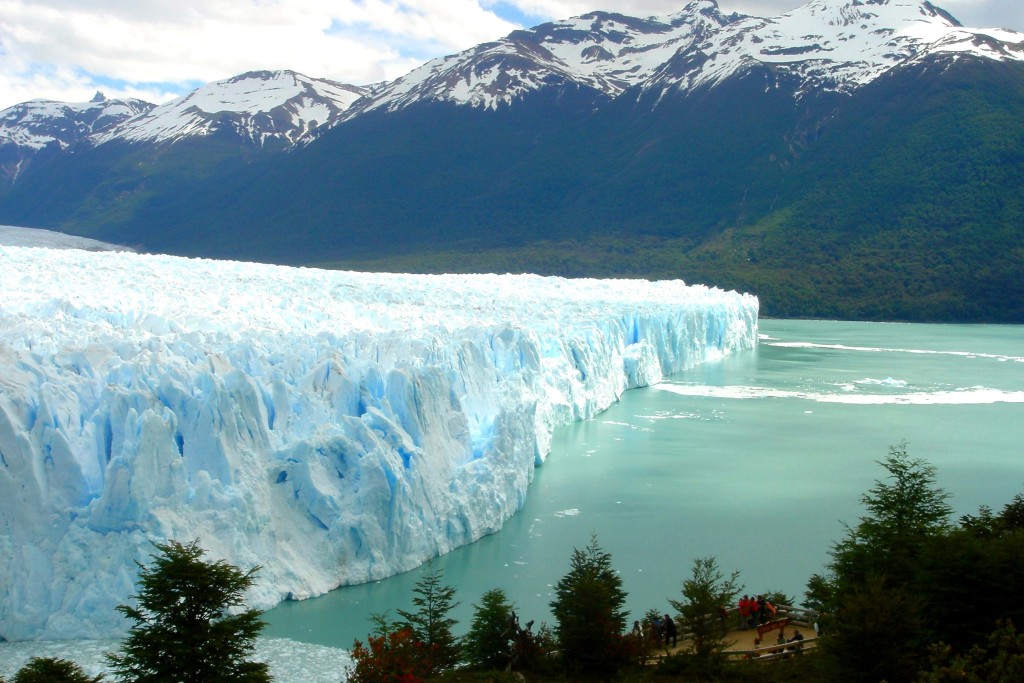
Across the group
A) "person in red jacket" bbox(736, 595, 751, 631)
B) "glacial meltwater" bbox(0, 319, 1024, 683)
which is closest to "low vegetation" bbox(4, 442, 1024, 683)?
"person in red jacket" bbox(736, 595, 751, 631)

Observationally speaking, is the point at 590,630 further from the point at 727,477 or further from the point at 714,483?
the point at 727,477

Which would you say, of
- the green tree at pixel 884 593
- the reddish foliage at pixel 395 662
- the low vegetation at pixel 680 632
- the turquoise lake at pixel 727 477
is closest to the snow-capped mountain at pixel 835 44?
the turquoise lake at pixel 727 477

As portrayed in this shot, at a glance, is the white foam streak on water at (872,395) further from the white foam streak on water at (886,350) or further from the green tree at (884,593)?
the green tree at (884,593)

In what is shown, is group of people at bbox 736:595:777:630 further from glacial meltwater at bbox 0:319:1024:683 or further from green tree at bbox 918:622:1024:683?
green tree at bbox 918:622:1024:683

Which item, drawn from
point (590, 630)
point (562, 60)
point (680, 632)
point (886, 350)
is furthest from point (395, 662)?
point (562, 60)

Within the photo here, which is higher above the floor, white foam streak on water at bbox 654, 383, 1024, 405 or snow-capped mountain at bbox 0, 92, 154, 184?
snow-capped mountain at bbox 0, 92, 154, 184

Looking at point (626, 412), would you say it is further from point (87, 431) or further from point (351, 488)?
point (87, 431)

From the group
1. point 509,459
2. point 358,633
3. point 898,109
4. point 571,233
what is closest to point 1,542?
point 358,633

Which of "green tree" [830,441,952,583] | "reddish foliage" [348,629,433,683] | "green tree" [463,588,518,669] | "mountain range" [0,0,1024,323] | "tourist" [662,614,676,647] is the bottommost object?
"tourist" [662,614,676,647]
